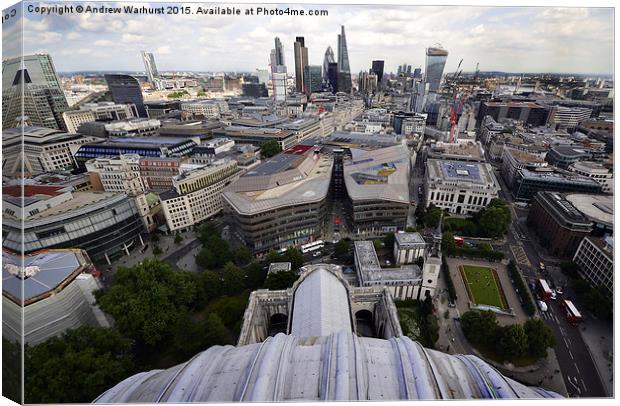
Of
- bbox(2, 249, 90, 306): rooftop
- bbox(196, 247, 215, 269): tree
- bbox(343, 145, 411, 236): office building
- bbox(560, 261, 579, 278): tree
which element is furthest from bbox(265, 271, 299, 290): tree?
bbox(560, 261, 579, 278): tree

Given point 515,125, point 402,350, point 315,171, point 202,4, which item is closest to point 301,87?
point 515,125

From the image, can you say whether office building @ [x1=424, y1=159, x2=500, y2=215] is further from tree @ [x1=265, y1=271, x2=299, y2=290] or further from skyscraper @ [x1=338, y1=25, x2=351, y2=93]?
skyscraper @ [x1=338, y1=25, x2=351, y2=93]

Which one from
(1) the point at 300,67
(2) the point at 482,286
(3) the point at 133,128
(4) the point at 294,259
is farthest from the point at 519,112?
(3) the point at 133,128

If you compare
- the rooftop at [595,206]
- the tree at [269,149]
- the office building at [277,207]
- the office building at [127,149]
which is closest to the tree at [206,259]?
the office building at [277,207]

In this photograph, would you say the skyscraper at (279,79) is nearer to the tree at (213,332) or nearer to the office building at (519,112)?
the office building at (519,112)

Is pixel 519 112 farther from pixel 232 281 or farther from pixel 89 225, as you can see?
pixel 89 225
